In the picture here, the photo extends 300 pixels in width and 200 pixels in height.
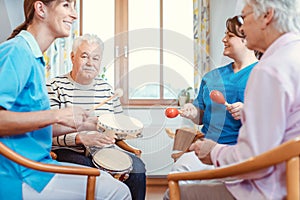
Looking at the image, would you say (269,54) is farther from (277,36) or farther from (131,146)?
(131,146)

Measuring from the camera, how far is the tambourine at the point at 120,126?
1461mm

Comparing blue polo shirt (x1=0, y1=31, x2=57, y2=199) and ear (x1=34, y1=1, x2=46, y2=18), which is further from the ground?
ear (x1=34, y1=1, x2=46, y2=18)

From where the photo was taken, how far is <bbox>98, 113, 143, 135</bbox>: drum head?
1.46m

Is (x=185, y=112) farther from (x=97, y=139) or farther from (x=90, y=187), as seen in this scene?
(x=90, y=187)

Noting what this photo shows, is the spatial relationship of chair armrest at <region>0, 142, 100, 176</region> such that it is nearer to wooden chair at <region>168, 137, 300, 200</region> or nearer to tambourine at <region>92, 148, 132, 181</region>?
tambourine at <region>92, 148, 132, 181</region>

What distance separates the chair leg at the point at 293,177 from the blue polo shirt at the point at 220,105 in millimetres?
620

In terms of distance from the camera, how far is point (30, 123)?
1.25 meters

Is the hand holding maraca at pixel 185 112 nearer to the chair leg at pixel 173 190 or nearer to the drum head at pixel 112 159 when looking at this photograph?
the drum head at pixel 112 159

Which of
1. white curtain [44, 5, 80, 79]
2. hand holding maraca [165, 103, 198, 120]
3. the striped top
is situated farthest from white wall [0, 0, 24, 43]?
hand holding maraca [165, 103, 198, 120]

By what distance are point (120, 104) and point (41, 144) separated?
0.51 meters

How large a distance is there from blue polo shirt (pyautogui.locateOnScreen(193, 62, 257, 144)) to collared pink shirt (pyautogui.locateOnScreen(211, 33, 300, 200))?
0.53 m

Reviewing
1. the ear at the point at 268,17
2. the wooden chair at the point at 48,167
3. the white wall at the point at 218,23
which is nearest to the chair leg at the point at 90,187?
the wooden chair at the point at 48,167

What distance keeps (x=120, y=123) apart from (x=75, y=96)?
0.47 m

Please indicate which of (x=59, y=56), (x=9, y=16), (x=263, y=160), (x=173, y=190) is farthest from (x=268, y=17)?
(x=59, y=56)
